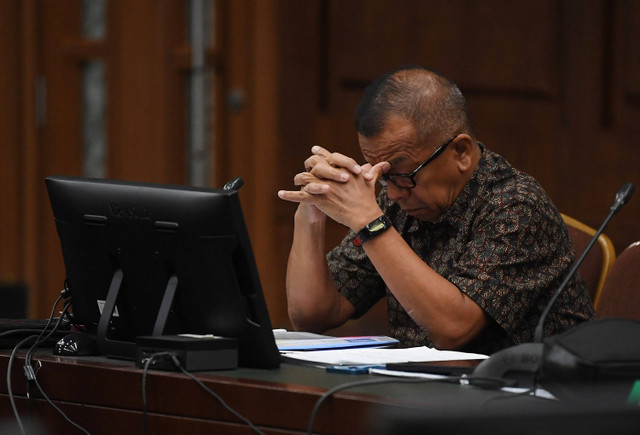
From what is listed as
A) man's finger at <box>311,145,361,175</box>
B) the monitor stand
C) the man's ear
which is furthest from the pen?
the man's ear

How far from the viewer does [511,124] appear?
329cm

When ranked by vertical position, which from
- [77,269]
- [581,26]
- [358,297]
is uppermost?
[581,26]

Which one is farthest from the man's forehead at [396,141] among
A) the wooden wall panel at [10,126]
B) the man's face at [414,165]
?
the wooden wall panel at [10,126]

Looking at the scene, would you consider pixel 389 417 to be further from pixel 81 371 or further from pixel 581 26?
pixel 581 26

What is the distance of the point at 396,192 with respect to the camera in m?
1.89

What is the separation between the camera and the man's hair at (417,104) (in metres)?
1.87

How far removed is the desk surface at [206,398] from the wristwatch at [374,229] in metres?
0.40

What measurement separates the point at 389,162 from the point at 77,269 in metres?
0.60

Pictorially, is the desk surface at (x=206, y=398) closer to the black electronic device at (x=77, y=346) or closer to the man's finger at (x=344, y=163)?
the black electronic device at (x=77, y=346)

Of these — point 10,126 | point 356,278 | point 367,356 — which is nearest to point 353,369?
point 367,356

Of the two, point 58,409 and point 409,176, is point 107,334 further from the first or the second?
point 409,176

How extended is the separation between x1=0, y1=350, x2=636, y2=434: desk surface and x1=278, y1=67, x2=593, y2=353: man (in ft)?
1.32

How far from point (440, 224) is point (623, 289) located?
356 mm

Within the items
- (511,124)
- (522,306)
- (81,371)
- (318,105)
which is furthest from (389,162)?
(511,124)
